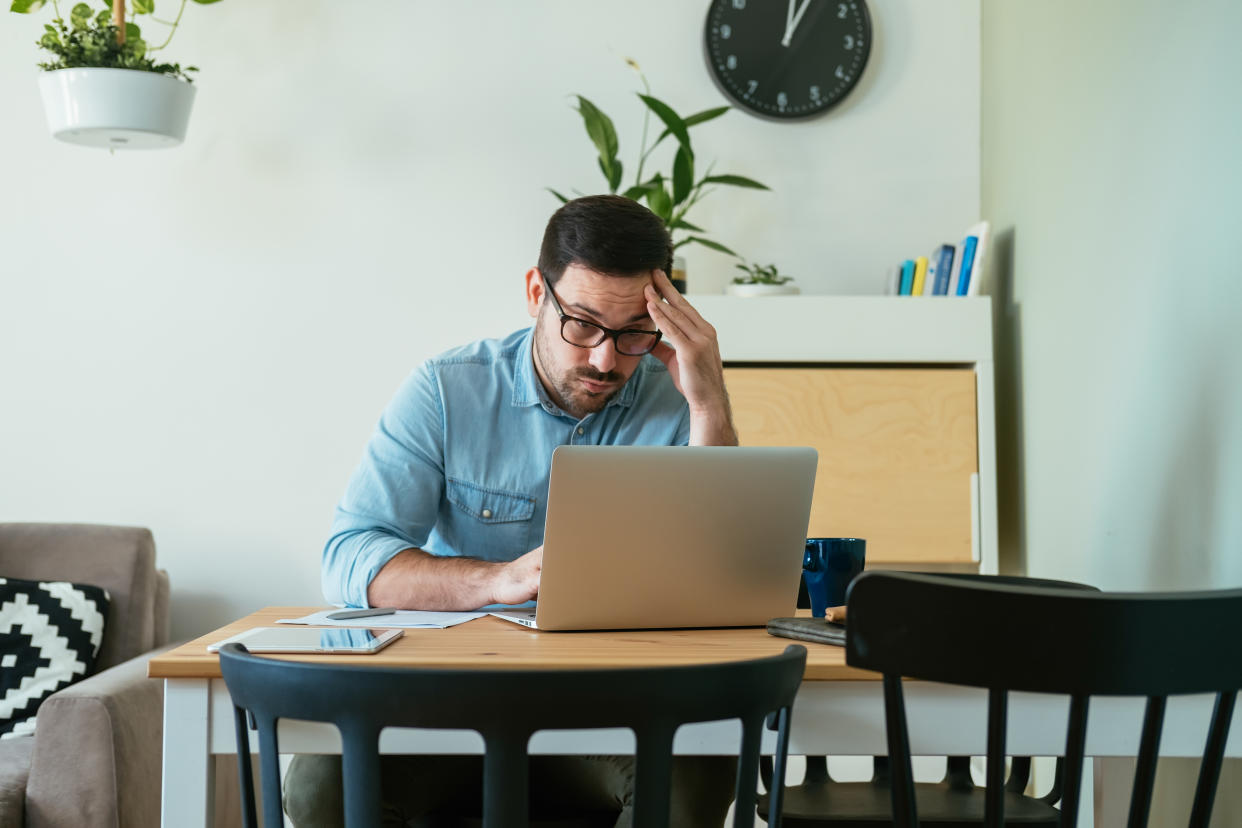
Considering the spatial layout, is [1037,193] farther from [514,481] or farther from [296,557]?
[296,557]

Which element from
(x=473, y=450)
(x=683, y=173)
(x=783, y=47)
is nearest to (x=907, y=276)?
(x=683, y=173)

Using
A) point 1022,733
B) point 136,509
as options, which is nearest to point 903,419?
point 1022,733

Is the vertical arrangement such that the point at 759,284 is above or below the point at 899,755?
above

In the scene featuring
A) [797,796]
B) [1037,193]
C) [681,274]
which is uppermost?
[1037,193]

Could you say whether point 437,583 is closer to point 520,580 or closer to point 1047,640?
point 520,580

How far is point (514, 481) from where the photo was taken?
1785 mm

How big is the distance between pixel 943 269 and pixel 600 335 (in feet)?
4.17

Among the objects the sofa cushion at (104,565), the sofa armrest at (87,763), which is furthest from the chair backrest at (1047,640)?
the sofa cushion at (104,565)

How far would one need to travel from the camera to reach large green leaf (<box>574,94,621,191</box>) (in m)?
2.69

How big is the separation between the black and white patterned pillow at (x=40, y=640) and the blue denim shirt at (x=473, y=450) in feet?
3.24

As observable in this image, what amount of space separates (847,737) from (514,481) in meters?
0.82

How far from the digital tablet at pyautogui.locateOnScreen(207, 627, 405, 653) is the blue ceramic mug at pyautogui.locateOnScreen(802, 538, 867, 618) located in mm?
523

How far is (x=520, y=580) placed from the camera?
1389mm

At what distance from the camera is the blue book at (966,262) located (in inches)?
104
